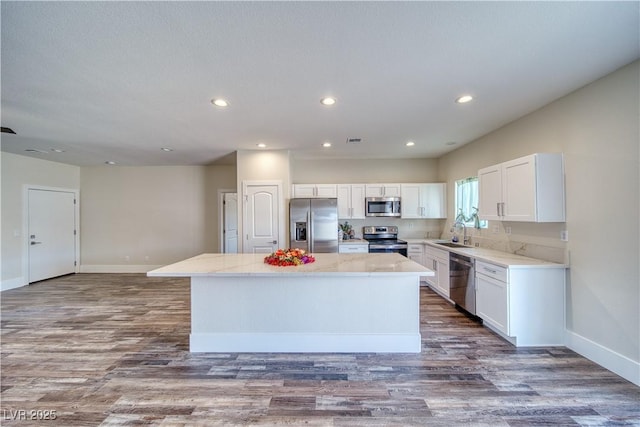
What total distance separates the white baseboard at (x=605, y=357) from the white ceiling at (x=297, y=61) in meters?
2.51

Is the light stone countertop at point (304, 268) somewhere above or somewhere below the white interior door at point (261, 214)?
below

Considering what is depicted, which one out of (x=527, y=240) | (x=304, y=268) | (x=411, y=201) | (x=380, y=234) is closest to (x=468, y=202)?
(x=411, y=201)

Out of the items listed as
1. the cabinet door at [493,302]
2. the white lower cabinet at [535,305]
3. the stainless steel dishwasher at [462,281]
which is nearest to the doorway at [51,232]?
the stainless steel dishwasher at [462,281]

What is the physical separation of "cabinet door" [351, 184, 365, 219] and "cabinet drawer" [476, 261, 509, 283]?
257 centimetres

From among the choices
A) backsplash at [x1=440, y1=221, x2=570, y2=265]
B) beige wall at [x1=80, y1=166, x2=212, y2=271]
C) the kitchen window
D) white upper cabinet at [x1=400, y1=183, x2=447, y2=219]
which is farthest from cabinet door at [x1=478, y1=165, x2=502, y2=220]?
beige wall at [x1=80, y1=166, x2=212, y2=271]

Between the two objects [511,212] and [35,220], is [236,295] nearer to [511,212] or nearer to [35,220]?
[511,212]

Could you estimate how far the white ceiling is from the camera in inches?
63.7

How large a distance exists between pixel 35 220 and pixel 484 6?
8117mm

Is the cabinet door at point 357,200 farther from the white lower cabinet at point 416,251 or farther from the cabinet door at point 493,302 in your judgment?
the cabinet door at point 493,302

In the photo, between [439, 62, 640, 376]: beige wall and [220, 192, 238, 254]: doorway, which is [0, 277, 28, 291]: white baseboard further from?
[439, 62, 640, 376]: beige wall

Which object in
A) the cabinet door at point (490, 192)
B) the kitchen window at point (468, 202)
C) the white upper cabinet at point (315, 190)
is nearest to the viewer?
the cabinet door at point (490, 192)

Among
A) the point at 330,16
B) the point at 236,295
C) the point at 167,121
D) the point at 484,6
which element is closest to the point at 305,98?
the point at 330,16

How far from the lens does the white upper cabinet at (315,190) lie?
5387mm

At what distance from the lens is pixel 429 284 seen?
5.02 meters
